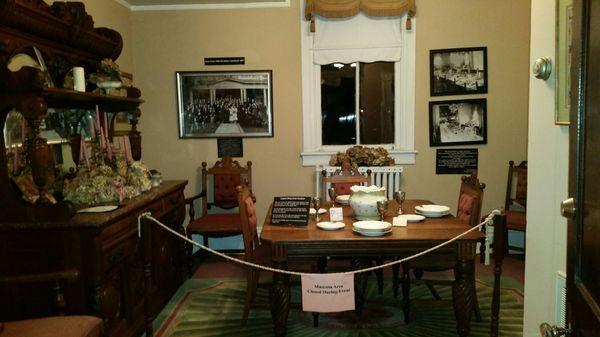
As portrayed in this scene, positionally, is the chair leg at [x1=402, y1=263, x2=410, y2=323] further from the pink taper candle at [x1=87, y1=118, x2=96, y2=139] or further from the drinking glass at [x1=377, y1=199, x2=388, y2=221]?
the pink taper candle at [x1=87, y1=118, x2=96, y2=139]

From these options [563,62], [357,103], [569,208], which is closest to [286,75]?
[357,103]

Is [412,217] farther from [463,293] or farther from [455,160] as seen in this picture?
[455,160]

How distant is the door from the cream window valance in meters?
3.68

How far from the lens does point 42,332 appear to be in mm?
2035

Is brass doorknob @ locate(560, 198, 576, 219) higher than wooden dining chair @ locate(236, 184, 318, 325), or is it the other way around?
brass doorknob @ locate(560, 198, 576, 219)

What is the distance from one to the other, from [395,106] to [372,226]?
2491mm

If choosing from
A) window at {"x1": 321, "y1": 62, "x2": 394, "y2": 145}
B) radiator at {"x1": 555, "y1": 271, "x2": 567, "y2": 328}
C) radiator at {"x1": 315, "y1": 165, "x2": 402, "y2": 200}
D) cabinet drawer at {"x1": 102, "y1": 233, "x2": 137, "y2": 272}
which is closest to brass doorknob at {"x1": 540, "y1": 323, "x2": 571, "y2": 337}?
radiator at {"x1": 555, "y1": 271, "x2": 567, "y2": 328}

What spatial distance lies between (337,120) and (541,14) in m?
2.81

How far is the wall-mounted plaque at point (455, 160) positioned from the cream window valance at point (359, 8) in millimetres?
1382

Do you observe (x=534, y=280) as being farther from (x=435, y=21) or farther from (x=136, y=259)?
(x=435, y=21)

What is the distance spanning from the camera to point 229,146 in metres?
4.94

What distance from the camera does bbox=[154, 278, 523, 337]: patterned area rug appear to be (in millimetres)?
3102

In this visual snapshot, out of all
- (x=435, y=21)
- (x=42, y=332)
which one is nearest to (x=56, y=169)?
(x=42, y=332)

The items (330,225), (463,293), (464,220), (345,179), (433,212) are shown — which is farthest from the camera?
(345,179)
